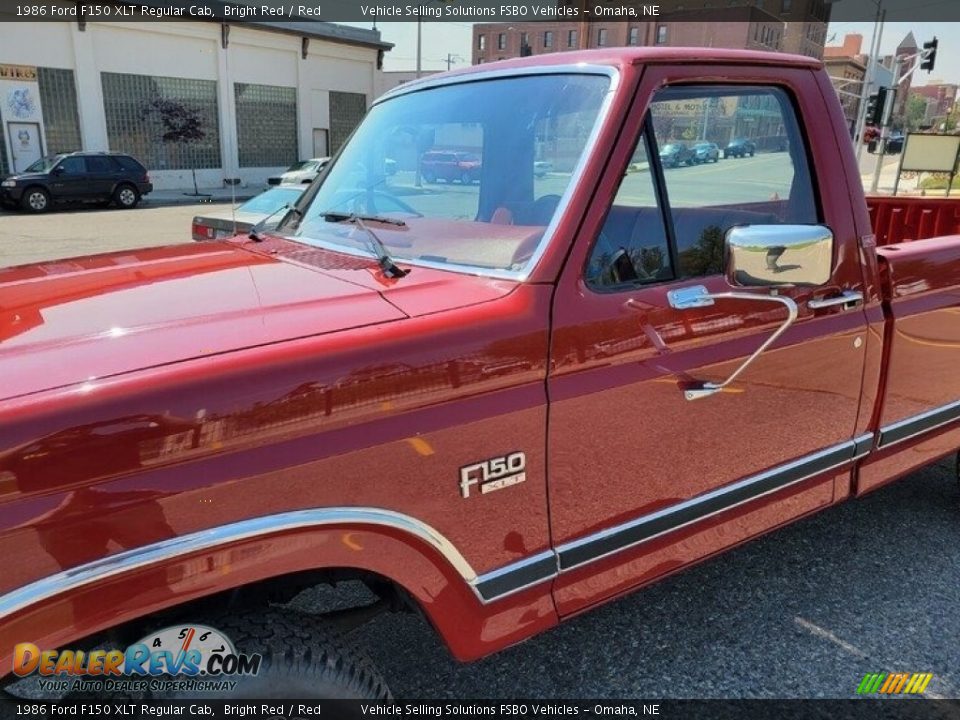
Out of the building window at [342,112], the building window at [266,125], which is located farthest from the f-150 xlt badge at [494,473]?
the building window at [342,112]

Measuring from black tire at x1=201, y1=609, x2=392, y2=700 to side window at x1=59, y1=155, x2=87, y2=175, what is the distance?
23.1 meters

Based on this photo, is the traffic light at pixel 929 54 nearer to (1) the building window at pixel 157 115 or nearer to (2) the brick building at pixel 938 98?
(1) the building window at pixel 157 115

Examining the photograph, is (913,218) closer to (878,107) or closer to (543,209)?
(543,209)

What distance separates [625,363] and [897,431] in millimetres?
1471

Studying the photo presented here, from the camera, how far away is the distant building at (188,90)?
25516 mm

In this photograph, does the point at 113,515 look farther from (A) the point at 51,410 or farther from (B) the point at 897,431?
(B) the point at 897,431

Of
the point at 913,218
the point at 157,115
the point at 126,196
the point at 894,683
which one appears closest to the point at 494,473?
the point at 894,683

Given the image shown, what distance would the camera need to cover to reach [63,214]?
68.2 ft

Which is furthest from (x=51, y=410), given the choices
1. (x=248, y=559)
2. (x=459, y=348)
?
(x=459, y=348)

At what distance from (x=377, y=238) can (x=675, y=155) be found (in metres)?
0.92

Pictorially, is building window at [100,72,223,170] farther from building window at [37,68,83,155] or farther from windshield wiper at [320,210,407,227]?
windshield wiper at [320,210,407,227]

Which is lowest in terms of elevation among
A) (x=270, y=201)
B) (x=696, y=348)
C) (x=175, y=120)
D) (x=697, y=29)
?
(x=175, y=120)

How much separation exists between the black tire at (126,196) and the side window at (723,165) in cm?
2319

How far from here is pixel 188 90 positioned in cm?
2945
